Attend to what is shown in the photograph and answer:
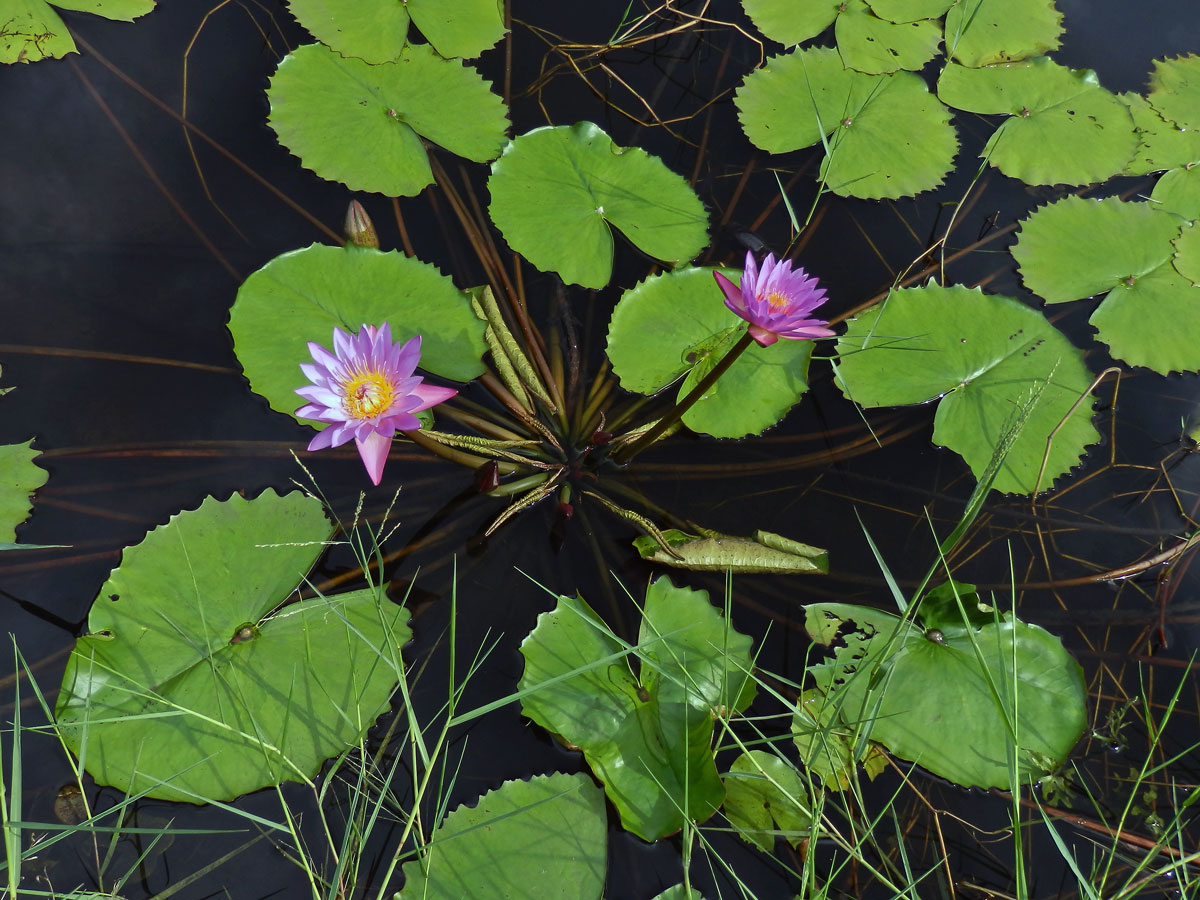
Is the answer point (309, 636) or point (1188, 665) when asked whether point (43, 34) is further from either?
point (1188, 665)

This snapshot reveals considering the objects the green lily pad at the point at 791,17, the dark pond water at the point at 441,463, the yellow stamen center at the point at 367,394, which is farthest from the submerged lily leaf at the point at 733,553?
the green lily pad at the point at 791,17

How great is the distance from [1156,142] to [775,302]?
2.71 meters

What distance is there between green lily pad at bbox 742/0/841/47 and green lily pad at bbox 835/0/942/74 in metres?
0.08

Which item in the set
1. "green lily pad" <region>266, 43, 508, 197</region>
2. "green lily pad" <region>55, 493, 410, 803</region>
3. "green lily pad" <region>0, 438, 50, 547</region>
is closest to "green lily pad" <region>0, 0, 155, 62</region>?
"green lily pad" <region>266, 43, 508, 197</region>

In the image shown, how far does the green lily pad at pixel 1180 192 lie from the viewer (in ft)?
11.2

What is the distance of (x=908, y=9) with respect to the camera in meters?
3.78

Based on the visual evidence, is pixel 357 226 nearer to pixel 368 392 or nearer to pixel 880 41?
pixel 368 392

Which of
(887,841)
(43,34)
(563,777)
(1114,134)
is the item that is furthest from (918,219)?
(43,34)

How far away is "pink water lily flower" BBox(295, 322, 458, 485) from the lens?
1880 millimetres

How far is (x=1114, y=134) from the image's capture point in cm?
357

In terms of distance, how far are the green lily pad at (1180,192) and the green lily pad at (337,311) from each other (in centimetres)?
308

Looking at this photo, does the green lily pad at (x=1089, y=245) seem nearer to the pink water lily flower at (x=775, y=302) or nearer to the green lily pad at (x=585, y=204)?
the green lily pad at (x=585, y=204)

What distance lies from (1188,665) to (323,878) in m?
2.74

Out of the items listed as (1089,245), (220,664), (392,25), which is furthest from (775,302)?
(392,25)
